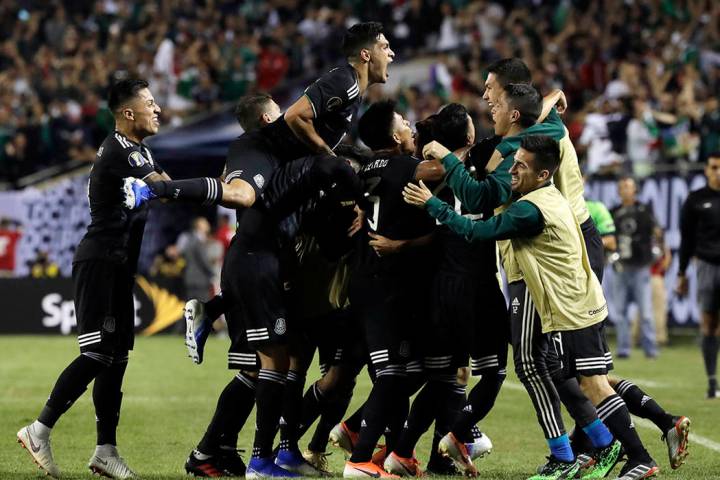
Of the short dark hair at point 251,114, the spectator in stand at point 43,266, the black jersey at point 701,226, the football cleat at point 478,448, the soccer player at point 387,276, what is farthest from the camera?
the spectator in stand at point 43,266

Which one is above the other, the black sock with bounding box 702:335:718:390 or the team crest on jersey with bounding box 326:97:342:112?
the team crest on jersey with bounding box 326:97:342:112

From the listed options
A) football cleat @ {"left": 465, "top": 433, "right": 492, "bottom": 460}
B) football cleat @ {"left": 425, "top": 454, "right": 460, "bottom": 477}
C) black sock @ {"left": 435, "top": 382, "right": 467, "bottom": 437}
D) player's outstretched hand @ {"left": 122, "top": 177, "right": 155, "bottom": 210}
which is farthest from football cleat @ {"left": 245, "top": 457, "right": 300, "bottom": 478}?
player's outstretched hand @ {"left": 122, "top": 177, "right": 155, "bottom": 210}

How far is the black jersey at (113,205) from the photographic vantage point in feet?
25.2

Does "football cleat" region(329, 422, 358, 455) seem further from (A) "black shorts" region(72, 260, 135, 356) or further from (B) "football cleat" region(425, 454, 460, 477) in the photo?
(A) "black shorts" region(72, 260, 135, 356)

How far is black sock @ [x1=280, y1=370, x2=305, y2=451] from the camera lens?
783 cm

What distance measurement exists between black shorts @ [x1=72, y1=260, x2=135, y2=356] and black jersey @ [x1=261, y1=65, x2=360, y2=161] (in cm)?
124

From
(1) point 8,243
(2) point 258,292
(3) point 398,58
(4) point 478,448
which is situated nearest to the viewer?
(2) point 258,292

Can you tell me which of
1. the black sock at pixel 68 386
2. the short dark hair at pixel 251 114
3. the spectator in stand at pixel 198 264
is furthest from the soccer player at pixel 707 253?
the spectator in stand at pixel 198 264

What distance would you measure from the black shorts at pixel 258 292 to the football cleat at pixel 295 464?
77 cm

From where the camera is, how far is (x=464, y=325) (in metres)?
7.66

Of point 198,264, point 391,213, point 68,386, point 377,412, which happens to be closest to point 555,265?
Result: point 391,213

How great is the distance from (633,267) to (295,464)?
10543 mm

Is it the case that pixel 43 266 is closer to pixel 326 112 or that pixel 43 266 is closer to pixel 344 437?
pixel 344 437

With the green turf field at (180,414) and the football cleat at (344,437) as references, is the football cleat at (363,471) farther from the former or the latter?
the football cleat at (344,437)
